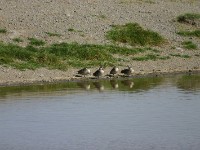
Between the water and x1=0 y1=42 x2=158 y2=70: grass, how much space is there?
247 cm

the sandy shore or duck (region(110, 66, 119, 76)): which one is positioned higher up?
the sandy shore

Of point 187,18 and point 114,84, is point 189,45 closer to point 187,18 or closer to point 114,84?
point 187,18

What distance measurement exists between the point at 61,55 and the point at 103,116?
11156 mm

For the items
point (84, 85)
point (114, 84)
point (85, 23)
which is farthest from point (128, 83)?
point (85, 23)

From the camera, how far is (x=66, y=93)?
29.8 meters

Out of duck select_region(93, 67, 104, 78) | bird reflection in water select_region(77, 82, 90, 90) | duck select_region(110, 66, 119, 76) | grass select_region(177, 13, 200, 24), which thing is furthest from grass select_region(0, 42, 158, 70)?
grass select_region(177, 13, 200, 24)

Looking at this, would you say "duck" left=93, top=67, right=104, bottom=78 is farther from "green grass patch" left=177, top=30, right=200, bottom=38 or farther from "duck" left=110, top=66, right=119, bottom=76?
"green grass patch" left=177, top=30, right=200, bottom=38

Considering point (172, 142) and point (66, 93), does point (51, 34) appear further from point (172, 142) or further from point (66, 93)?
point (172, 142)

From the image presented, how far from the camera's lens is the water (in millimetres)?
21234

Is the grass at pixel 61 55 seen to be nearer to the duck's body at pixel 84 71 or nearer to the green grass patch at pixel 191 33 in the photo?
the duck's body at pixel 84 71

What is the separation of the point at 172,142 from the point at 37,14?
21.5m

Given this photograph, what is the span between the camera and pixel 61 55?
36.0m

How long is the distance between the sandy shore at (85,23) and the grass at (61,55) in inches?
25.0

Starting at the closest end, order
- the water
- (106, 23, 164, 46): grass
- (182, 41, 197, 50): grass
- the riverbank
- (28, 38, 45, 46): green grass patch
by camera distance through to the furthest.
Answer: the water, the riverbank, (28, 38, 45, 46): green grass patch, (106, 23, 164, 46): grass, (182, 41, 197, 50): grass
